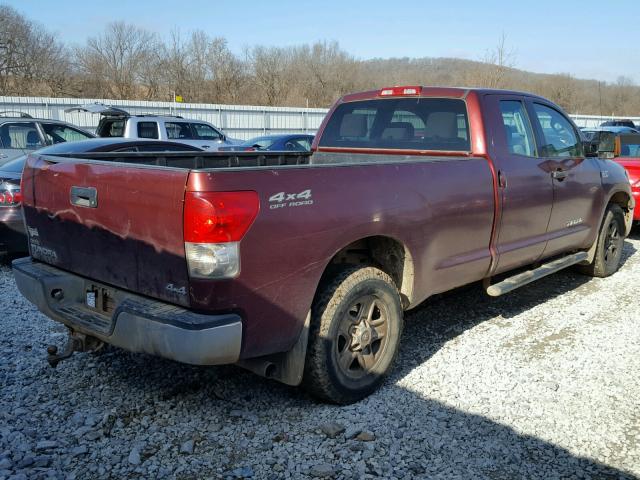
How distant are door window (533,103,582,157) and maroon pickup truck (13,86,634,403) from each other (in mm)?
112

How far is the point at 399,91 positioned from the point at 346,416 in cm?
294

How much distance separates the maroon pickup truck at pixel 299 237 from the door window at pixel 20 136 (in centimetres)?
823

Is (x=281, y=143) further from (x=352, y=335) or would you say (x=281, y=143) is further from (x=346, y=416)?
(x=346, y=416)

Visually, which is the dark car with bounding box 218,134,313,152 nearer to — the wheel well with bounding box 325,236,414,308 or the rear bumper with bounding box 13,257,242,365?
the wheel well with bounding box 325,236,414,308

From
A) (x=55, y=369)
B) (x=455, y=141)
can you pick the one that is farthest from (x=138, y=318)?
(x=455, y=141)

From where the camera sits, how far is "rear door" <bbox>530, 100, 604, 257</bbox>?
5348 mm

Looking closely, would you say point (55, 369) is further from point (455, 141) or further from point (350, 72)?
point (350, 72)

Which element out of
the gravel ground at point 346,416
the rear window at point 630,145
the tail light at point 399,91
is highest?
the tail light at point 399,91

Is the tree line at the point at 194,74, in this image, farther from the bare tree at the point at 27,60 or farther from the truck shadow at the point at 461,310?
the truck shadow at the point at 461,310

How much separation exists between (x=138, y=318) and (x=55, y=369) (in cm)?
163

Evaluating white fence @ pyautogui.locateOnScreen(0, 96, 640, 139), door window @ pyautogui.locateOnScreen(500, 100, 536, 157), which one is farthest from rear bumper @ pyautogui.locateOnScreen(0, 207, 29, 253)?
white fence @ pyautogui.locateOnScreen(0, 96, 640, 139)

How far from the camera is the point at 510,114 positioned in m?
5.09

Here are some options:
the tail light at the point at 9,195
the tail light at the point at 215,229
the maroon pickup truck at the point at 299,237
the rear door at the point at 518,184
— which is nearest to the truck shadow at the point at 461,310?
the maroon pickup truck at the point at 299,237

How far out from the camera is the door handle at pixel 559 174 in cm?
527
